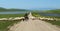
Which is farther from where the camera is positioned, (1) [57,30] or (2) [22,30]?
(2) [22,30]

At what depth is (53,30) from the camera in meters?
14.8

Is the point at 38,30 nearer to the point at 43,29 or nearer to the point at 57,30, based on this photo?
the point at 43,29

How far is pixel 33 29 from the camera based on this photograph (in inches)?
626

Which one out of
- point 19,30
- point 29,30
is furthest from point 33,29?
point 19,30

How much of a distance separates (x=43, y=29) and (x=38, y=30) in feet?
1.82

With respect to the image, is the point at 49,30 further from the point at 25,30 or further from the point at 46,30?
the point at 25,30

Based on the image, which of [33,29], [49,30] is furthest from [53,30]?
[33,29]

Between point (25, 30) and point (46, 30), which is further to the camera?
point (25, 30)

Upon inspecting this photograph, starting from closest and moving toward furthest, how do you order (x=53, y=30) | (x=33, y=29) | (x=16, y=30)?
1. (x=53, y=30)
2. (x=33, y=29)
3. (x=16, y=30)

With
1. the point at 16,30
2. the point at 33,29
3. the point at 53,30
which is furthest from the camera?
the point at 16,30

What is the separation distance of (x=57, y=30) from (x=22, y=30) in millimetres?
3069

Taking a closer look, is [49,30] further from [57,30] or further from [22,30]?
[22,30]

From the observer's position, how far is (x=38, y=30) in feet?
50.0

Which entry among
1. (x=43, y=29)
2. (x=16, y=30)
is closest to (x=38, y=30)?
(x=43, y=29)
